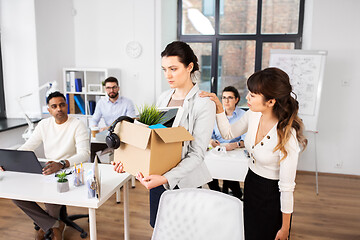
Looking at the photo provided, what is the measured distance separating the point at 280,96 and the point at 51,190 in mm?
1518

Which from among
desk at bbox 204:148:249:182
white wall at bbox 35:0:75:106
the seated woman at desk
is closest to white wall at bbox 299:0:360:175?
the seated woman at desk

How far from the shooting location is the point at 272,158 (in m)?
1.54

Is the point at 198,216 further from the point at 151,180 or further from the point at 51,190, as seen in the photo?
the point at 51,190

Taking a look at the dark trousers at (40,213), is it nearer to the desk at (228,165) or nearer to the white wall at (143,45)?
the desk at (228,165)

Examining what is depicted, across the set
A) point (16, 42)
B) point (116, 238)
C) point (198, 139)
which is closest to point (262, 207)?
point (198, 139)

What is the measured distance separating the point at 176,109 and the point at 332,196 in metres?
3.07

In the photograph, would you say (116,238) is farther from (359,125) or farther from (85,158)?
(359,125)

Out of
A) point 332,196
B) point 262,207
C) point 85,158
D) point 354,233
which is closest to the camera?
point 262,207

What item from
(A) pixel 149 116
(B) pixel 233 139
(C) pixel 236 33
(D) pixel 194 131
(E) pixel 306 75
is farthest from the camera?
(C) pixel 236 33

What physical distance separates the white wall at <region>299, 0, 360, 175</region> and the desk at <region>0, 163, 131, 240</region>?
329cm

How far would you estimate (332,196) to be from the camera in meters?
3.64

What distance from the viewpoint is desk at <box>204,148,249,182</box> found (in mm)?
2734

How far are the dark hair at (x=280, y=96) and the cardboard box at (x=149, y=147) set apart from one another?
448mm

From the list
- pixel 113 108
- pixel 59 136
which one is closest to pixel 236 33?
pixel 113 108
